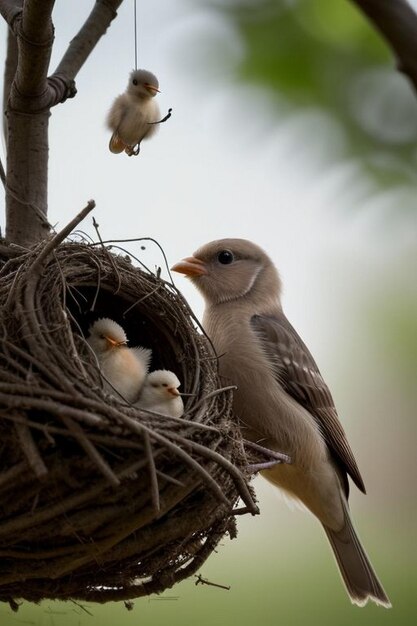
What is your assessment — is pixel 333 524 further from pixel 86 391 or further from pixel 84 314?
pixel 86 391

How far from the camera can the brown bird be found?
4.39 m

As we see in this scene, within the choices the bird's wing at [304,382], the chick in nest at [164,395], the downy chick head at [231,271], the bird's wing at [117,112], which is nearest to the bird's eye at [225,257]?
the downy chick head at [231,271]

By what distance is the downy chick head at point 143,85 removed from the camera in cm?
462

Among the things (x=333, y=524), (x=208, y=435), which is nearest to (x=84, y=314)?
(x=208, y=435)

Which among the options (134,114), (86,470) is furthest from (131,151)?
(86,470)

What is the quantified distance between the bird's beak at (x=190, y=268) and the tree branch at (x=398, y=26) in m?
3.47

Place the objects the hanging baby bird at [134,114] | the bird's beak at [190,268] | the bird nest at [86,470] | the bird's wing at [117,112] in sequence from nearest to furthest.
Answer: the bird nest at [86,470], the hanging baby bird at [134,114], the bird's wing at [117,112], the bird's beak at [190,268]

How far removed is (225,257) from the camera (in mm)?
5004

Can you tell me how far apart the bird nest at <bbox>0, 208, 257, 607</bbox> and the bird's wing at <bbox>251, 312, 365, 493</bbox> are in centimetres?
102

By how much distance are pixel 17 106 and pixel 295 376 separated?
5.83 ft

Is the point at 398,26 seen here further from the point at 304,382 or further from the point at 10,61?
the point at 10,61

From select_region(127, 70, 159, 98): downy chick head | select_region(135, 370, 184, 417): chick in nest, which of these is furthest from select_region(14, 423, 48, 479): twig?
select_region(127, 70, 159, 98): downy chick head

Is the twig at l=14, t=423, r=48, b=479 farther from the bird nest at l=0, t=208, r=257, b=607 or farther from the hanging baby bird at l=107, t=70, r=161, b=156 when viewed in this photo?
the hanging baby bird at l=107, t=70, r=161, b=156

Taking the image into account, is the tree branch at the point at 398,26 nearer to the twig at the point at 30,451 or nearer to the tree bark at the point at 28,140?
the twig at the point at 30,451
